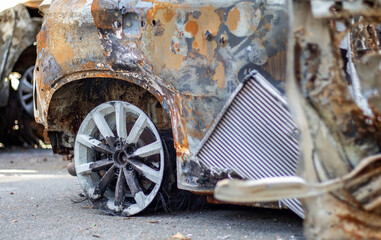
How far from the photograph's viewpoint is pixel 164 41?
4.18 m

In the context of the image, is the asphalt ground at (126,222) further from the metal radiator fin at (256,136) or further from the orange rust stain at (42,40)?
the orange rust stain at (42,40)

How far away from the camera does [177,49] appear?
4.11m

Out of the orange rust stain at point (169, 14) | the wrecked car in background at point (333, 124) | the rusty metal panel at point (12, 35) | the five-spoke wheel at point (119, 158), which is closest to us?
the wrecked car in background at point (333, 124)

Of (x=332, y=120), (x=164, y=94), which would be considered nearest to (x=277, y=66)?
(x=164, y=94)

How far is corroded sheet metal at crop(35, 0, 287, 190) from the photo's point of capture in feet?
12.4

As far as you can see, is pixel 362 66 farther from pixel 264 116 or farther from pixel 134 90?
pixel 134 90

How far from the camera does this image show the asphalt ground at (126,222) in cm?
397

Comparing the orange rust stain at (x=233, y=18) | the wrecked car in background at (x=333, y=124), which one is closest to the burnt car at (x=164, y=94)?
the orange rust stain at (x=233, y=18)

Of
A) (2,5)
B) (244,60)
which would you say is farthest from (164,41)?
(2,5)

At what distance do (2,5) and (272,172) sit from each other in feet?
33.2

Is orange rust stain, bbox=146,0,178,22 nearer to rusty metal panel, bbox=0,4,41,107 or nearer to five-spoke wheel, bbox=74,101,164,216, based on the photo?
five-spoke wheel, bbox=74,101,164,216

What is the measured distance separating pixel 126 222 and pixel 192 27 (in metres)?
1.49

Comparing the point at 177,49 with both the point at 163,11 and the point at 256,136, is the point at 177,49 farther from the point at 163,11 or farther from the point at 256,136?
the point at 256,136

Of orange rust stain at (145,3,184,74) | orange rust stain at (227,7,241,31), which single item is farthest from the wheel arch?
orange rust stain at (227,7,241,31)
